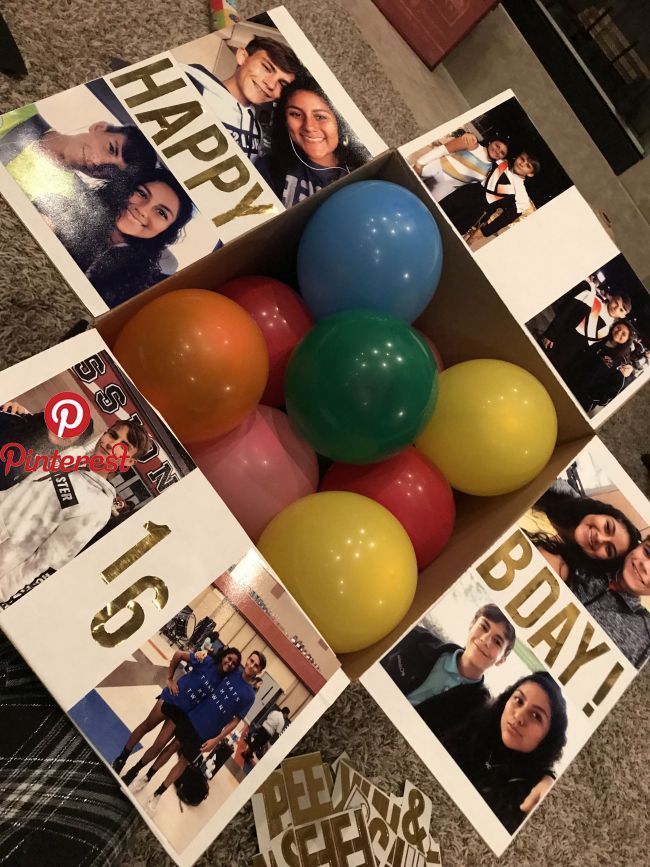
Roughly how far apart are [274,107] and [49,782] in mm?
839

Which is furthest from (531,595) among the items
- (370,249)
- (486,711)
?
(370,249)

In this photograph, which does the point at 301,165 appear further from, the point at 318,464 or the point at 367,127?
→ the point at 318,464

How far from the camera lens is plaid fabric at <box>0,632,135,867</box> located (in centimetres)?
52

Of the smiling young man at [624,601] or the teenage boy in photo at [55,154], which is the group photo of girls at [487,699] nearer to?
the smiling young man at [624,601]

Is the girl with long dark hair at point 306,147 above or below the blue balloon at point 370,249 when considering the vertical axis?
above

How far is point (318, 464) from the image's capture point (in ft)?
3.12

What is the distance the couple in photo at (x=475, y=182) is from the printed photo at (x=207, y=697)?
2.03 ft

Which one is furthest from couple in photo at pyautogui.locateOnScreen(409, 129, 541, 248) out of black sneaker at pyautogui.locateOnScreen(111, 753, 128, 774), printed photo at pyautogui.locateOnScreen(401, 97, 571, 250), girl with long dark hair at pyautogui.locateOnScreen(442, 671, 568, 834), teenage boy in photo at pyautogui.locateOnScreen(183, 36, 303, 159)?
black sneaker at pyautogui.locateOnScreen(111, 753, 128, 774)

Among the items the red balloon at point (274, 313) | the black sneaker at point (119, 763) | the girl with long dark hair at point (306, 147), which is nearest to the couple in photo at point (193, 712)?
the black sneaker at point (119, 763)

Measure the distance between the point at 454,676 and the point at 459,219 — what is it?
25.6 inches

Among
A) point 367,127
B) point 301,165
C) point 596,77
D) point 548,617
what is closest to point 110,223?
point 301,165

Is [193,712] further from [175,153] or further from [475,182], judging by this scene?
[475,182]

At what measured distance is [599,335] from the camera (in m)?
0.97

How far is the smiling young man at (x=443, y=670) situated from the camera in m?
0.73
